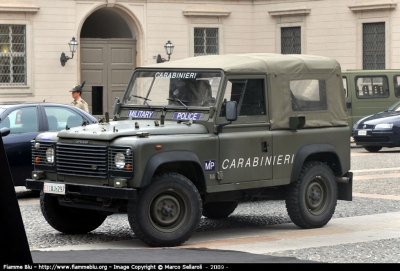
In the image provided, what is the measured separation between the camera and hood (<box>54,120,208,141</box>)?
824 cm

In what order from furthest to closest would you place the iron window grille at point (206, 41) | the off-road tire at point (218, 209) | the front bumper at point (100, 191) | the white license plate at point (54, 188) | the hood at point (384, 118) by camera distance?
the iron window grille at point (206, 41) → the hood at point (384, 118) → the off-road tire at point (218, 209) → the white license plate at point (54, 188) → the front bumper at point (100, 191)

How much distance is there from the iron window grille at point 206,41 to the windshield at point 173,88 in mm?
25246

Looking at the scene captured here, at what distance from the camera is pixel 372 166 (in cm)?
1855

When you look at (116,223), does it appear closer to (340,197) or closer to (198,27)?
(340,197)

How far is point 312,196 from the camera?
377 inches

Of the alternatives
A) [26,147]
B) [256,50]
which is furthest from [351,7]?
[26,147]

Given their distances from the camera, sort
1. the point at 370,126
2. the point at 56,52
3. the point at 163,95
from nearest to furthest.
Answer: the point at 163,95 < the point at 370,126 < the point at 56,52

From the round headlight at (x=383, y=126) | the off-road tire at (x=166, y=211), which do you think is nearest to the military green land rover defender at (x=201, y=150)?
the off-road tire at (x=166, y=211)

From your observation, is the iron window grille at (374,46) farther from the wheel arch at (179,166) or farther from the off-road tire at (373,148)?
the wheel arch at (179,166)

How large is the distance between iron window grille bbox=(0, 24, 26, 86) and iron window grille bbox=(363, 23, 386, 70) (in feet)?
43.1

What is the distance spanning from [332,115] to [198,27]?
82.6ft

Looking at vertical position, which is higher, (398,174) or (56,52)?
(56,52)

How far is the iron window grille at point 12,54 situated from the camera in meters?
31.3

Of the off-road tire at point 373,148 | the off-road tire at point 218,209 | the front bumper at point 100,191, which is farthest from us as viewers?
the off-road tire at point 373,148
